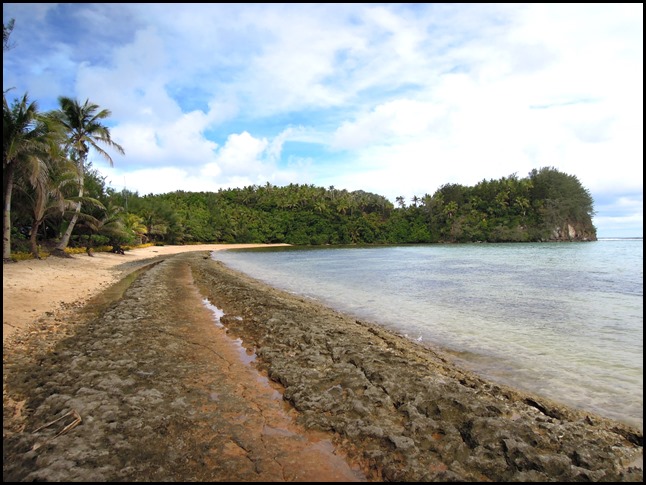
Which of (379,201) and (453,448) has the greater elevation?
(379,201)

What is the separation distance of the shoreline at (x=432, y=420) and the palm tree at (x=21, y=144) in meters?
17.4

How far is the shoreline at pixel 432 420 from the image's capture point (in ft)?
11.5

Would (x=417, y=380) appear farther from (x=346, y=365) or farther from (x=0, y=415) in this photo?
(x=0, y=415)

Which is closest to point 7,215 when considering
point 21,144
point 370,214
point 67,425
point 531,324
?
point 21,144

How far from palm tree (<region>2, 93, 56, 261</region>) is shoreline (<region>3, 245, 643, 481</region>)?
1737 cm

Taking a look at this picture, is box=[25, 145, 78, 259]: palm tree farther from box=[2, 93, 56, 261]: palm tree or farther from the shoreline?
the shoreline

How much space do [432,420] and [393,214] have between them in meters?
102

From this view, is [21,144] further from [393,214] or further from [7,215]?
[393,214]

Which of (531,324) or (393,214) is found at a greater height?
(393,214)

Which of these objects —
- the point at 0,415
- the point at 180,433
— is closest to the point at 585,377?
the point at 180,433

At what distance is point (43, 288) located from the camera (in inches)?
508

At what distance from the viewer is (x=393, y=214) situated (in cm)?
10400

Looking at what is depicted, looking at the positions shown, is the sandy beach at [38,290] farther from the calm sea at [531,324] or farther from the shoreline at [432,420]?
the calm sea at [531,324]

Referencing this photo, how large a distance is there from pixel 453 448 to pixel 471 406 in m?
0.96
